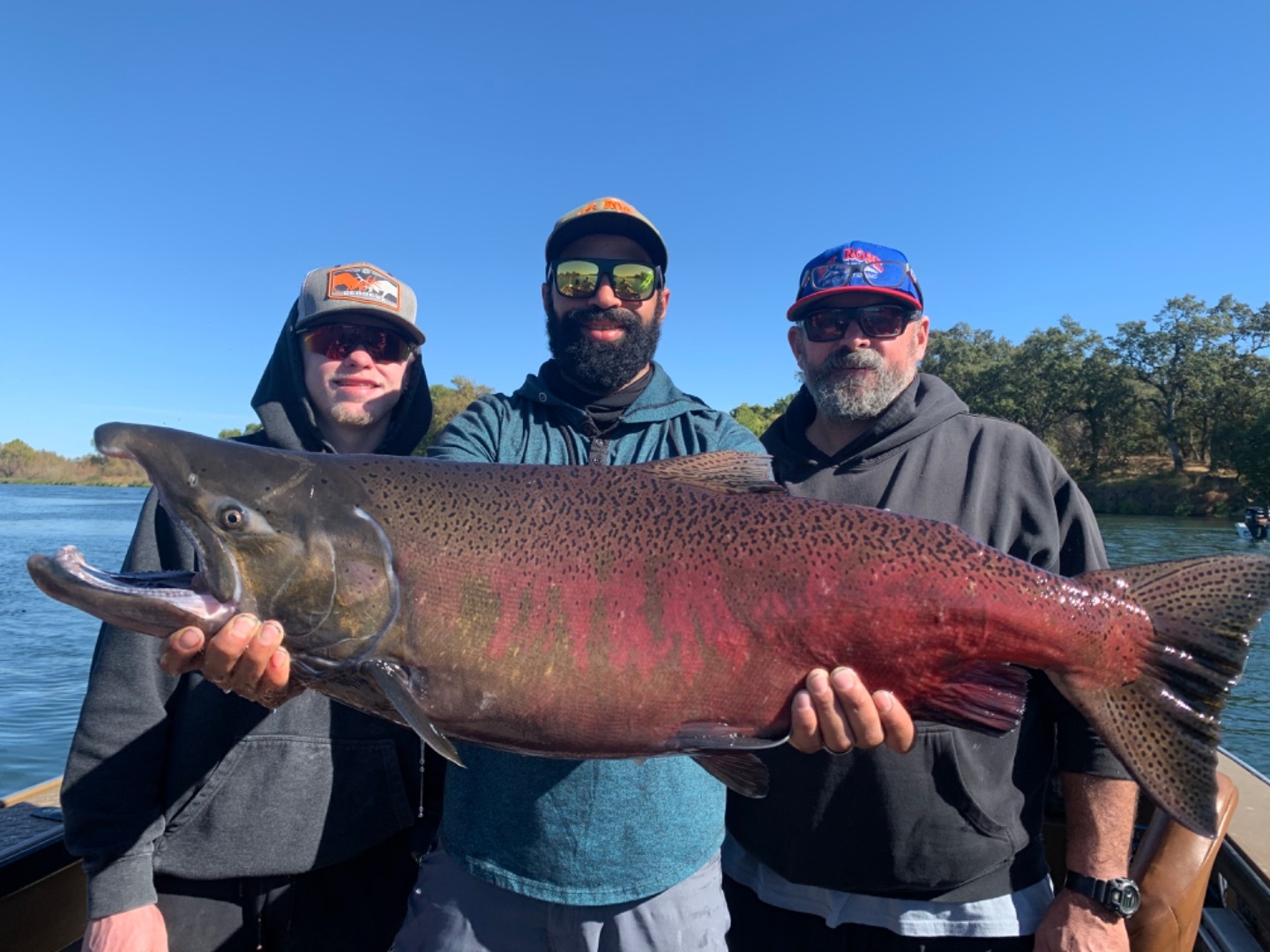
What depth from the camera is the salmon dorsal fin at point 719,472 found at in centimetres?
265

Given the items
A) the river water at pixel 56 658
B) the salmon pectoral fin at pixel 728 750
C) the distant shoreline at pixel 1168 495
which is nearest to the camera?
the salmon pectoral fin at pixel 728 750

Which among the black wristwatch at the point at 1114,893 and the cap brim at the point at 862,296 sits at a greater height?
the cap brim at the point at 862,296

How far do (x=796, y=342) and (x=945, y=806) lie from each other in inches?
95.2

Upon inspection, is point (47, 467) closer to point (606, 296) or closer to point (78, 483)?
point (78, 483)

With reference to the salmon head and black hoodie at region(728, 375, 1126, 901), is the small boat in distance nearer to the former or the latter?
black hoodie at region(728, 375, 1126, 901)

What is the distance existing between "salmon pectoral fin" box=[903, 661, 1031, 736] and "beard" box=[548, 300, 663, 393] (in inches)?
67.5

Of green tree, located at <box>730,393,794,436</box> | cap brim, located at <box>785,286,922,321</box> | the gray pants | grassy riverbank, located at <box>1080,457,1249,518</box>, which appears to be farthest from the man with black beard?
green tree, located at <box>730,393,794,436</box>

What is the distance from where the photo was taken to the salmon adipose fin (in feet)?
8.30

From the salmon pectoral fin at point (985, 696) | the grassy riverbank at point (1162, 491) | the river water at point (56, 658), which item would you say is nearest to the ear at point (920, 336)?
the salmon pectoral fin at point (985, 696)

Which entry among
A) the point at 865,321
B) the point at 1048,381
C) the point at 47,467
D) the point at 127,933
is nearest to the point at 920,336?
the point at 865,321

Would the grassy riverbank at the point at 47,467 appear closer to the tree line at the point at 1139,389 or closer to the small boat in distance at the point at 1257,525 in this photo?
the tree line at the point at 1139,389

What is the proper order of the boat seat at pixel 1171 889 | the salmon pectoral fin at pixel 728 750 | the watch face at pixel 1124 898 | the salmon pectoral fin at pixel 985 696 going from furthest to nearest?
the boat seat at pixel 1171 889 < the watch face at pixel 1124 898 < the salmon pectoral fin at pixel 985 696 < the salmon pectoral fin at pixel 728 750

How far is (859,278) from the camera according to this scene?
3967 millimetres

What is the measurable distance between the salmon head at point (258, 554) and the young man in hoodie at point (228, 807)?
746 mm
